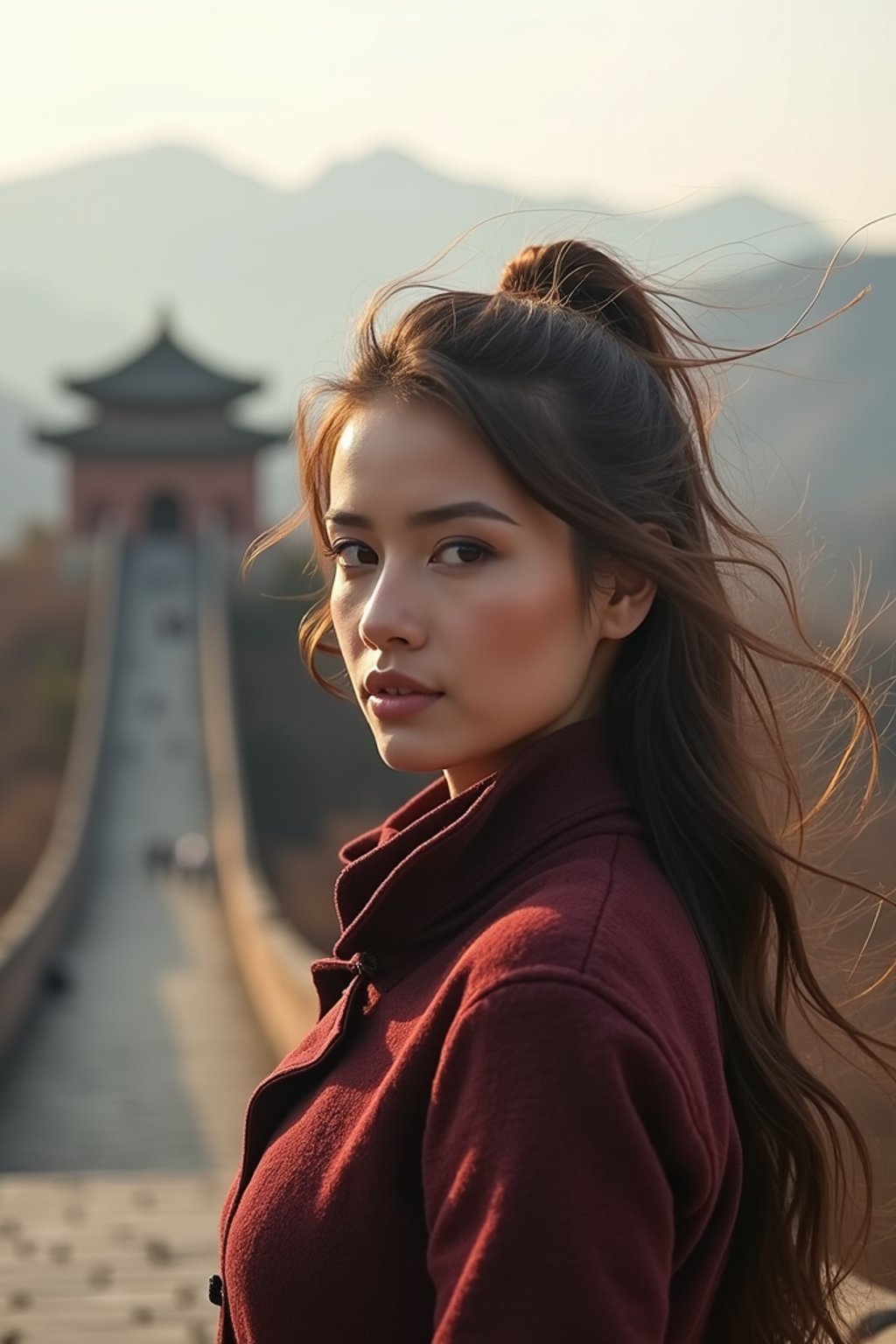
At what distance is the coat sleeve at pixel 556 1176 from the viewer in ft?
3.94

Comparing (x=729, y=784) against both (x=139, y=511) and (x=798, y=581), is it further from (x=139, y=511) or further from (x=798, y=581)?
(x=139, y=511)

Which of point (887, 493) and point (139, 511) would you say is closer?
point (139, 511)

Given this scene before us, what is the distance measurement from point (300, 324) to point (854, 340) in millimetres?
96859

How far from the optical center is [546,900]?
54.2 inches

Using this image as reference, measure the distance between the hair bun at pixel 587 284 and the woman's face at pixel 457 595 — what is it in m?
0.27

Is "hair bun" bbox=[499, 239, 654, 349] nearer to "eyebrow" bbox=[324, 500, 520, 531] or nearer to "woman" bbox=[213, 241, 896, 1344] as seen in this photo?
"woman" bbox=[213, 241, 896, 1344]

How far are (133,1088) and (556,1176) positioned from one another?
30.9ft

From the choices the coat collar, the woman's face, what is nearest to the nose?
the woman's face

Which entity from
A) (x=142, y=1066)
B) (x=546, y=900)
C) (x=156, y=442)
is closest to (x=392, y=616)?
(x=546, y=900)

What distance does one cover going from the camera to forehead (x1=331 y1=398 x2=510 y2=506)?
1.56m

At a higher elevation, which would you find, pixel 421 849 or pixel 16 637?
pixel 16 637

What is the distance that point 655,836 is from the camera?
158cm

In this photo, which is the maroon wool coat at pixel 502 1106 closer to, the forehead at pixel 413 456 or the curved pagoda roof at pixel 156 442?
the forehead at pixel 413 456

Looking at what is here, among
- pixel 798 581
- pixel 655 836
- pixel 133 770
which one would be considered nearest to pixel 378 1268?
pixel 655 836
